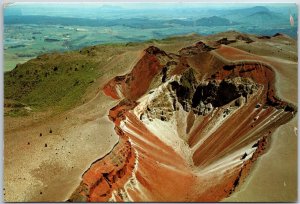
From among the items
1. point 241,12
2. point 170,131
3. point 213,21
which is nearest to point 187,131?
point 170,131

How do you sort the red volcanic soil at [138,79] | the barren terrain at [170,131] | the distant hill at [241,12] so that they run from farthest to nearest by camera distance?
1. the red volcanic soil at [138,79]
2. the distant hill at [241,12]
3. the barren terrain at [170,131]

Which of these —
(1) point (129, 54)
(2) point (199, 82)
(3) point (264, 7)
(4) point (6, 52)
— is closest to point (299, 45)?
(3) point (264, 7)

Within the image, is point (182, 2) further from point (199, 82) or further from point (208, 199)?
point (199, 82)

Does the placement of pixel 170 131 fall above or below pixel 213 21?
below

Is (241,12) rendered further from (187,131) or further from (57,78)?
(57,78)

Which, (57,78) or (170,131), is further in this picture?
(57,78)

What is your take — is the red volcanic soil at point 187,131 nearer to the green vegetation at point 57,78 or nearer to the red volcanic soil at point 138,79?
the red volcanic soil at point 138,79

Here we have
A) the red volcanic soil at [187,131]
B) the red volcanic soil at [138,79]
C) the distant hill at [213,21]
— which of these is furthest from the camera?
the red volcanic soil at [138,79]

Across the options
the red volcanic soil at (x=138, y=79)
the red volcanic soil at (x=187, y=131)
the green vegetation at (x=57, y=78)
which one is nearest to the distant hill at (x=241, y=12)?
the red volcanic soil at (x=187, y=131)

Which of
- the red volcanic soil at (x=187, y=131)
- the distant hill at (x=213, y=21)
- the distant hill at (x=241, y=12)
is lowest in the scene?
the red volcanic soil at (x=187, y=131)
